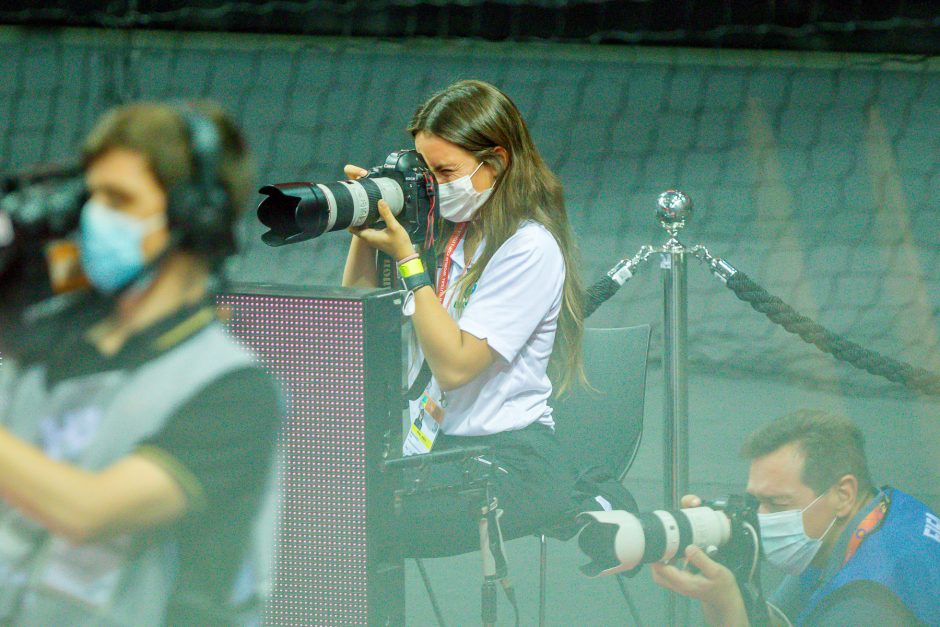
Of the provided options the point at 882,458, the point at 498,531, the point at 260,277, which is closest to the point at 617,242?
the point at 260,277

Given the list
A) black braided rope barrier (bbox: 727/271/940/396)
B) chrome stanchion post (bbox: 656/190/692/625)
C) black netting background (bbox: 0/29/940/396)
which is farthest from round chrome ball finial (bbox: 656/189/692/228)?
black netting background (bbox: 0/29/940/396)

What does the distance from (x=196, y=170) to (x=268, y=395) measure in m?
0.18

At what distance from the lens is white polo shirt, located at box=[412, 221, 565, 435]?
2080mm

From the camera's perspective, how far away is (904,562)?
1.87m

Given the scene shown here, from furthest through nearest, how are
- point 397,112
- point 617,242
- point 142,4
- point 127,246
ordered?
point 142,4 < point 397,112 < point 617,242 < point 127,246

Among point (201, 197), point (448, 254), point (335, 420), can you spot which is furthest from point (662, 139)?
point (201, 197)

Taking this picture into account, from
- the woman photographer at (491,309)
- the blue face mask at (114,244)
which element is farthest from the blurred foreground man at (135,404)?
the woman photographer at (491,309)

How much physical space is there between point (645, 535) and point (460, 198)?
711 mm

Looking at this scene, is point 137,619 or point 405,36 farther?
point 405,36

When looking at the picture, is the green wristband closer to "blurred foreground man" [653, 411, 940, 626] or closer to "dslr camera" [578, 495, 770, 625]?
"dslr camera" [578, 495, 770, 625]

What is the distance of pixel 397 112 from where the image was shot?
8250mm

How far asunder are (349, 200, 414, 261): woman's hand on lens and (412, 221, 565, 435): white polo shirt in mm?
204

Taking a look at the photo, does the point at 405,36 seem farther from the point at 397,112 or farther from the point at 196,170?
the point at 196,170

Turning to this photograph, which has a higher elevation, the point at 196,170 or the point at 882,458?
the point at 196,170
